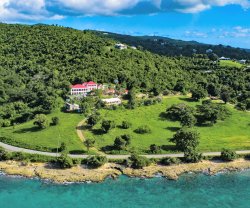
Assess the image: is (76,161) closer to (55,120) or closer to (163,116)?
(55,120)

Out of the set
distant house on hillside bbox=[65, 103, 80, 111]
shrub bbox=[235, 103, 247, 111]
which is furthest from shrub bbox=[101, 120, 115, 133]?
shrub bbox=[235, 103, 247, 111]

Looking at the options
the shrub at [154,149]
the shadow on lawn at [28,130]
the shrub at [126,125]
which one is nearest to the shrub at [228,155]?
the shrub at [154,149]

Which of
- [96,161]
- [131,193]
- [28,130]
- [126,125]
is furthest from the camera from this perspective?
[126,125]

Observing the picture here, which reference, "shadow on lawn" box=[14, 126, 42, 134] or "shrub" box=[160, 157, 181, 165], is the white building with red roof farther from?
"shrub" box=[160, 157, 181, 165]

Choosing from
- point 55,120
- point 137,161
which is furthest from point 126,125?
point 55,120

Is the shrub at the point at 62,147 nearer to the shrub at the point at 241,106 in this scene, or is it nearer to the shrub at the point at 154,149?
the shrub at the point at 154,149

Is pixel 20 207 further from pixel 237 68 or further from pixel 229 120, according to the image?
pixel 237 68
